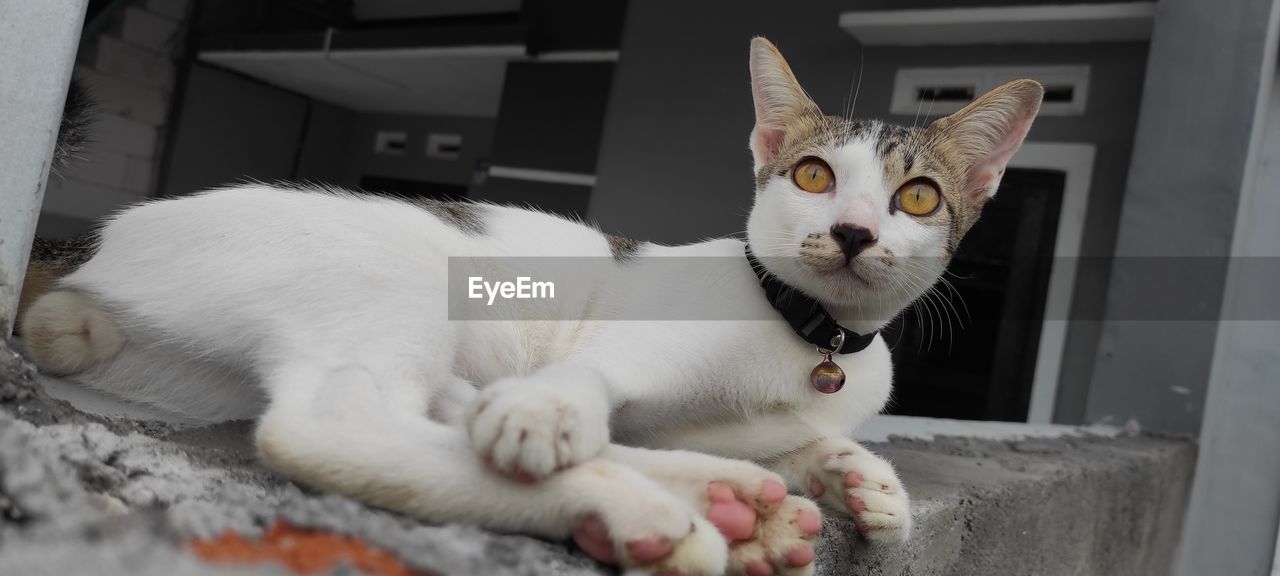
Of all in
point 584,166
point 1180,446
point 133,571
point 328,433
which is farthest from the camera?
point 584,166

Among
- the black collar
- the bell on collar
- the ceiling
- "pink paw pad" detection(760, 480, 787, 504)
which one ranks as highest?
the ceiling

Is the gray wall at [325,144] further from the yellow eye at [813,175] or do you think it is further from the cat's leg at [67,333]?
the yellow eye at [813,175]

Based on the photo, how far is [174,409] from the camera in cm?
125

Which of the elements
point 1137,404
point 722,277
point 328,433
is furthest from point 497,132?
point 328,433

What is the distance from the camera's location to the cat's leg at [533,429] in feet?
2.57

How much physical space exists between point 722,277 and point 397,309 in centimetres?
57

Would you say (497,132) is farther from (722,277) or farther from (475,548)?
(475,548)

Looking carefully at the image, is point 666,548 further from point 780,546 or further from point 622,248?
point 622,248

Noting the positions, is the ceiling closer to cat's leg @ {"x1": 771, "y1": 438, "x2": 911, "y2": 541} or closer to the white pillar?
the white pillar

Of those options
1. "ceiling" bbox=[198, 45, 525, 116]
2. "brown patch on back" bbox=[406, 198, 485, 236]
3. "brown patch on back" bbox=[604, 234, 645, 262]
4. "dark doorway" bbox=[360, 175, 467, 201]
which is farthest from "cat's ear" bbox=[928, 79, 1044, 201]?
"dark doorway" bbox=[360, 175, 467, 201]

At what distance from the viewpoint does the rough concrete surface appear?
0.58 m

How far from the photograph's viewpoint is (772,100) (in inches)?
62.2

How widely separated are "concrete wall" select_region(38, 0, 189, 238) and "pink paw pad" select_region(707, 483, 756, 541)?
24.4 ft

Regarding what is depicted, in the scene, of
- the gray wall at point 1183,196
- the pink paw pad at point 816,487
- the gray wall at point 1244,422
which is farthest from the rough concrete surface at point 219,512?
the gray wall at point 1244,422
